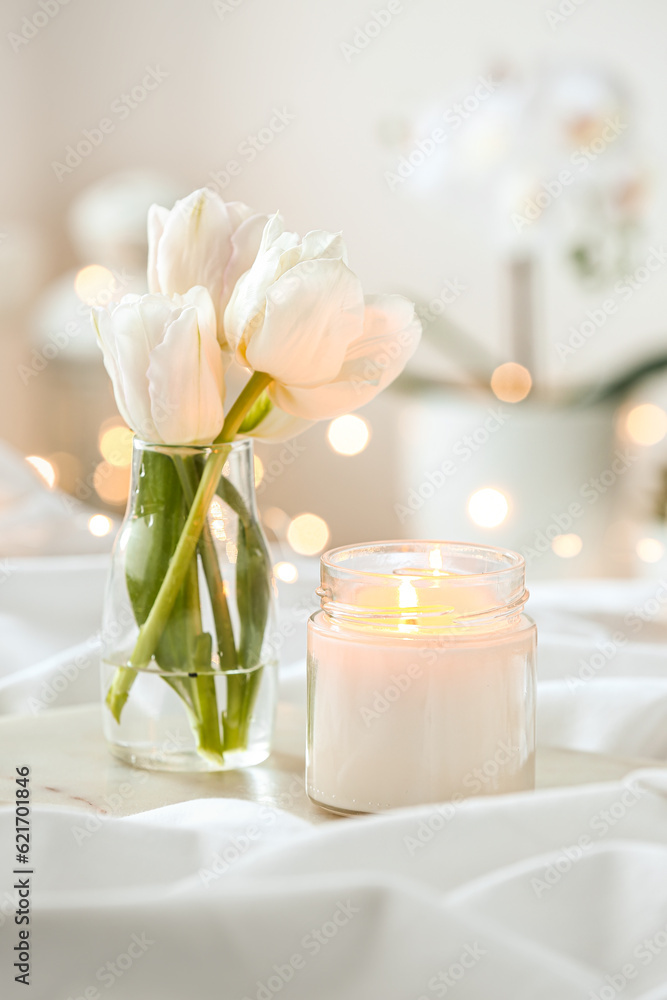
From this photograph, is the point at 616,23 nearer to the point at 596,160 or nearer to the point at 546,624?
the point at 596,160

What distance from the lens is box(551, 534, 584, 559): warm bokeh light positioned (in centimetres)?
160

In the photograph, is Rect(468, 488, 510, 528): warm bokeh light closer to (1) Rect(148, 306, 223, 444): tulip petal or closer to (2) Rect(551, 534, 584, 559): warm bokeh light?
(2) Rect(551, 534, 584, 559): warm bokeh light

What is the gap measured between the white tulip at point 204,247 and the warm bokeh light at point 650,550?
1.01m

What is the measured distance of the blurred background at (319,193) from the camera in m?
1.96

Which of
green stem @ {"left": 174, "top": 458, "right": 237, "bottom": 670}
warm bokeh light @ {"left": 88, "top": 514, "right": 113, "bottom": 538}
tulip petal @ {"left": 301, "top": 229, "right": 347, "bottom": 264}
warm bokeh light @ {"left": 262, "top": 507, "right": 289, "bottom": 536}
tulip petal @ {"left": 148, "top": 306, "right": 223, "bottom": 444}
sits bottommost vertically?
warm bokeh light @ {"left": 262, "top": 507, "right": 289, "bottom": 536}

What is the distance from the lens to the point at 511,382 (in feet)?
6.60

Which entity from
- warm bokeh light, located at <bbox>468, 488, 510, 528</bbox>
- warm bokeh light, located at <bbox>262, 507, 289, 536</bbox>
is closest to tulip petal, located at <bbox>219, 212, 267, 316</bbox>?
warm bokeh light, located at <bbox>468, 488, 510, 528</bbox>

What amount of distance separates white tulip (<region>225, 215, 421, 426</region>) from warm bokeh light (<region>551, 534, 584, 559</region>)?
3.77 ft

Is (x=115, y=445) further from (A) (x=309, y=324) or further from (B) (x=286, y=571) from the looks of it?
(A) (x=309, y=324)

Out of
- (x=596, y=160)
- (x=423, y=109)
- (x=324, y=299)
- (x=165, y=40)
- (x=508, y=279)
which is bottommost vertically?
(x=324, y=299)

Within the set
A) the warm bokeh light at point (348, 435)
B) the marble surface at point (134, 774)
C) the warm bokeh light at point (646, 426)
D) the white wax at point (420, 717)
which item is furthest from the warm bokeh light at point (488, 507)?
the white wax at point (420, 717)

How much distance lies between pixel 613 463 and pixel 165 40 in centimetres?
126

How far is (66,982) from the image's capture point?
331 mm

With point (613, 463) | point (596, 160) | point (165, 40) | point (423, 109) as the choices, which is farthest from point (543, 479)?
point (165, 40)
